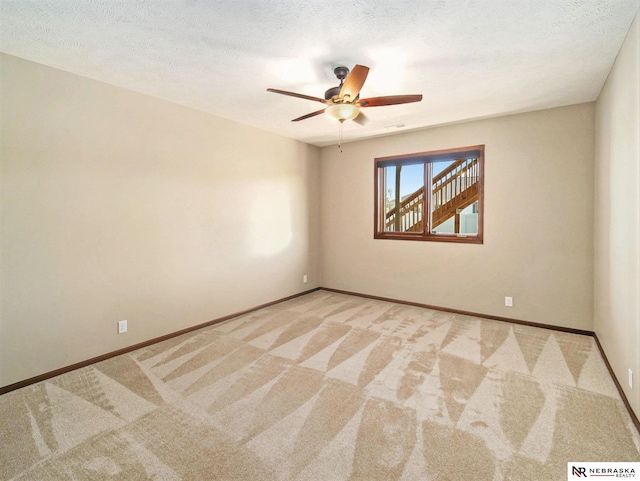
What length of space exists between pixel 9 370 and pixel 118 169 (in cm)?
184

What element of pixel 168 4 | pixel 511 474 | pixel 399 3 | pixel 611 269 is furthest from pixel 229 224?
pixel 611 269

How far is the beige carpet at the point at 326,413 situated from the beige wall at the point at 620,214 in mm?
372

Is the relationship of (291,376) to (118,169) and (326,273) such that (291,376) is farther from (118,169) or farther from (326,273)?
(326,273)

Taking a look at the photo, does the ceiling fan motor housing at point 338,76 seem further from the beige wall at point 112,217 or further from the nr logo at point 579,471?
the nr logo at point 579,471

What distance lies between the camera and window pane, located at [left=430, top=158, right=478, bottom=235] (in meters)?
4.26

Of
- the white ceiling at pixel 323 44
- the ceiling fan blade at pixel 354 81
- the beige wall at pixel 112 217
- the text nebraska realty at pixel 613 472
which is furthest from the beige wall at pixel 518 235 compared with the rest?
the text nebraska realty at pixel 613 472

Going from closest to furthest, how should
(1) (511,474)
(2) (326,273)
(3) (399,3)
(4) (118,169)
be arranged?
(1) (511,474) → (3) (399,3) → (4) (118,169) → (2) (326,273)

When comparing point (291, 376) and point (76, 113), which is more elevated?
point (76, 113)

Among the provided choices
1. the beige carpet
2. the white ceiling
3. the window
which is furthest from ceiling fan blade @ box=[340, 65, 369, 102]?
the window

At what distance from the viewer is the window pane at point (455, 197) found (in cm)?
426

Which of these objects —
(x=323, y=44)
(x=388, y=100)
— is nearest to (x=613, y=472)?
(x=388, y=100)

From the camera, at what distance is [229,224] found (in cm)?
407

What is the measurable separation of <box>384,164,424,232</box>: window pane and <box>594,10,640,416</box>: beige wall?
6.67 feet

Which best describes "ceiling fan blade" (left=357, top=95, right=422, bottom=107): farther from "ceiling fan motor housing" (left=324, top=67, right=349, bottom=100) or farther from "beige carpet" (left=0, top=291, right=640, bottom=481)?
"beige carpet" (left=0, top=291, right=640, bottom=481)
